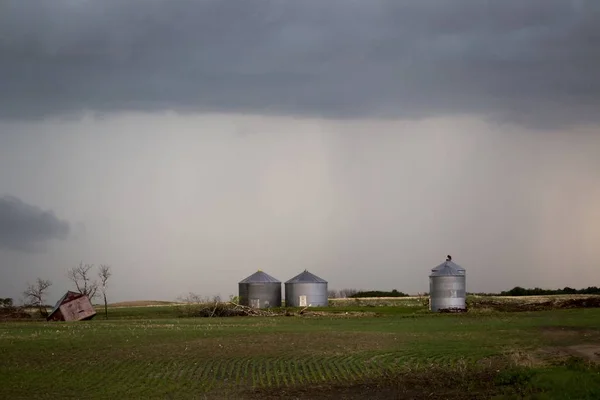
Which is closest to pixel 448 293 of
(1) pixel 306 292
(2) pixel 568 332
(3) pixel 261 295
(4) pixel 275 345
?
(1) pixel 306 292

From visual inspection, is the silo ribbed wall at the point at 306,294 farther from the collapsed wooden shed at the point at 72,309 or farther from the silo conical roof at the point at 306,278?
A: the collapsed wooden shed at the point at 72,309

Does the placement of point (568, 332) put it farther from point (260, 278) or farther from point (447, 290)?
point (260, 278)

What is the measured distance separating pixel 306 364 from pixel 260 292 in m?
65.3

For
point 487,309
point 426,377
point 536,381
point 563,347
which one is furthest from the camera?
point 487,309

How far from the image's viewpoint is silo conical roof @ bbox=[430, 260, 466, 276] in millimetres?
85250

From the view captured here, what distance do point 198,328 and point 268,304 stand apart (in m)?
44.5

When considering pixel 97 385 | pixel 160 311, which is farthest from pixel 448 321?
pixel 160 311

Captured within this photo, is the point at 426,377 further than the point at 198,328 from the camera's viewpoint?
No

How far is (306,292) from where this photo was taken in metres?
103

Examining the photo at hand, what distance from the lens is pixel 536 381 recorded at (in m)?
30.7

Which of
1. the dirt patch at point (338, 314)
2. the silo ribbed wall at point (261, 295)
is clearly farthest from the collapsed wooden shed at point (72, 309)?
the silo ribbed wall at point (261, 295)

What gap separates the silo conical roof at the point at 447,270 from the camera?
280 feet

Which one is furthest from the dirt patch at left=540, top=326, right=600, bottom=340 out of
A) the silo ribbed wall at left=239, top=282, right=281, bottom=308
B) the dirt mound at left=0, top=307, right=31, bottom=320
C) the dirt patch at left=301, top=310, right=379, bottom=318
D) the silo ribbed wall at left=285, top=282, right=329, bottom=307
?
the dirt mound at left=0, top=307, right=31, bottom=320

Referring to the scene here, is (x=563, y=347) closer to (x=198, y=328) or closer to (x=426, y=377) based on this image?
(x=426, y=377)
